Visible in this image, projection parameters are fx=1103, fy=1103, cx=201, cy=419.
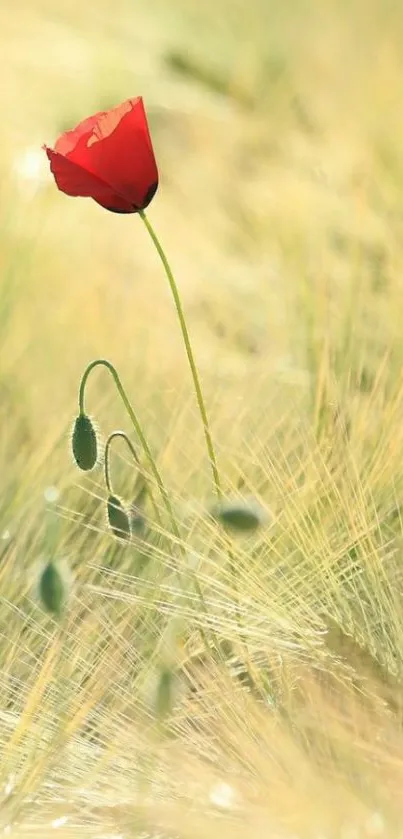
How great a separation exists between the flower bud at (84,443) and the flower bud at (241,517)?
0.20 feet

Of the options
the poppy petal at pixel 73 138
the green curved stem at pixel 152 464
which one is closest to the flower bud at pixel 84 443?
the green curved stem at pixel 152 464

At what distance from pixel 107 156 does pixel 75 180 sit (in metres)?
0.02

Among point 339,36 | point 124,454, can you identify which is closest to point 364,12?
point 339,36

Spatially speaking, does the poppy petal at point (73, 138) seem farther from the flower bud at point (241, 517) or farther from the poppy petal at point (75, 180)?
the flower bud at point (241, 517)

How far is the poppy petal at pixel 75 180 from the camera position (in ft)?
1.47

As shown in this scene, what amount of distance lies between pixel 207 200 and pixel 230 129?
0.09m

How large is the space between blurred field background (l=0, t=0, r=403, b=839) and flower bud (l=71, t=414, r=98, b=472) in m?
0.04

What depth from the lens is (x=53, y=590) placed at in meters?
0.49

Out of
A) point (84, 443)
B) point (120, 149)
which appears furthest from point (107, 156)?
point (84, 443)

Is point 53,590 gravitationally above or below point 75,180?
below

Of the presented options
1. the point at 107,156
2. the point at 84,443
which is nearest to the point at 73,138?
the point at 107,156

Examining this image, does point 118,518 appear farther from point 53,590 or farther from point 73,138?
point 73,138

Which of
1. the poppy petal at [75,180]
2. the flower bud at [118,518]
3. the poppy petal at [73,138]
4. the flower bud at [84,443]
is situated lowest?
the flower bud at [118,518]

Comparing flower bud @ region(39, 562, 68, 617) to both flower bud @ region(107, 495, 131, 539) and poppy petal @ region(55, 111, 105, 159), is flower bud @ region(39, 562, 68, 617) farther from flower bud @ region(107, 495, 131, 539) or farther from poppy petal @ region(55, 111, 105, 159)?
poppy petal @ region(55, 111, 105, 159)
